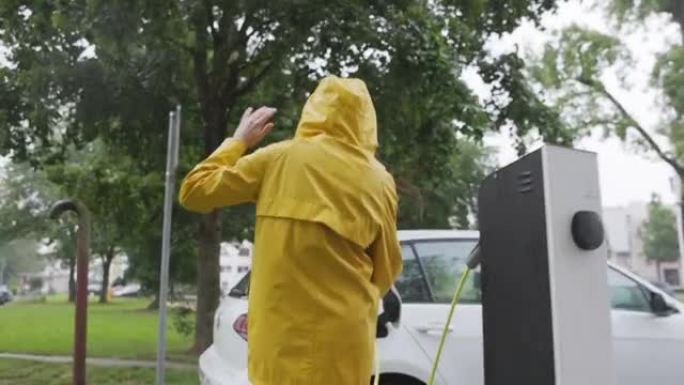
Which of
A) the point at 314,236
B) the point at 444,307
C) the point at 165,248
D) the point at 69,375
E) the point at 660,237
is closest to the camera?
the point at 314,236

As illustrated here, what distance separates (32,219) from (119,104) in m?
22.1

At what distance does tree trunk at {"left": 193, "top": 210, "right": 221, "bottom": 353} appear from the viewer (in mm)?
10078

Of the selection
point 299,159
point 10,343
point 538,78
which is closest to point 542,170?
point 299,159

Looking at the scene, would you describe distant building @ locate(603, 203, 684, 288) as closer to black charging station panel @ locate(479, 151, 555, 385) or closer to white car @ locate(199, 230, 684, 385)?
white car @ locate(199, 230, 684, 385)

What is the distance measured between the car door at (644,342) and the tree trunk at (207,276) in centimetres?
669

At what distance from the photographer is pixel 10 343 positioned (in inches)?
549

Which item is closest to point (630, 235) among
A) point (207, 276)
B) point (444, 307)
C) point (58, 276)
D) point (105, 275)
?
point (105, 275)

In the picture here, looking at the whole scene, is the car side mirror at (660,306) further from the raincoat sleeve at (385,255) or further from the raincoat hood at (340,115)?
the raincoat hood at (340,115)

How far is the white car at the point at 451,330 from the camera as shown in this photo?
157 inches

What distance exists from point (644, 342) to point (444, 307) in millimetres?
1277

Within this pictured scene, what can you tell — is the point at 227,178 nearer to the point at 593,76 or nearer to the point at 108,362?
the point at 108,362

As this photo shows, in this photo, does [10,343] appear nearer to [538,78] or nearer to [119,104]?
[119,104]

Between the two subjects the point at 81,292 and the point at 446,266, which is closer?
the point at 446,266

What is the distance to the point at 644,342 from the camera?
432 centimetres
